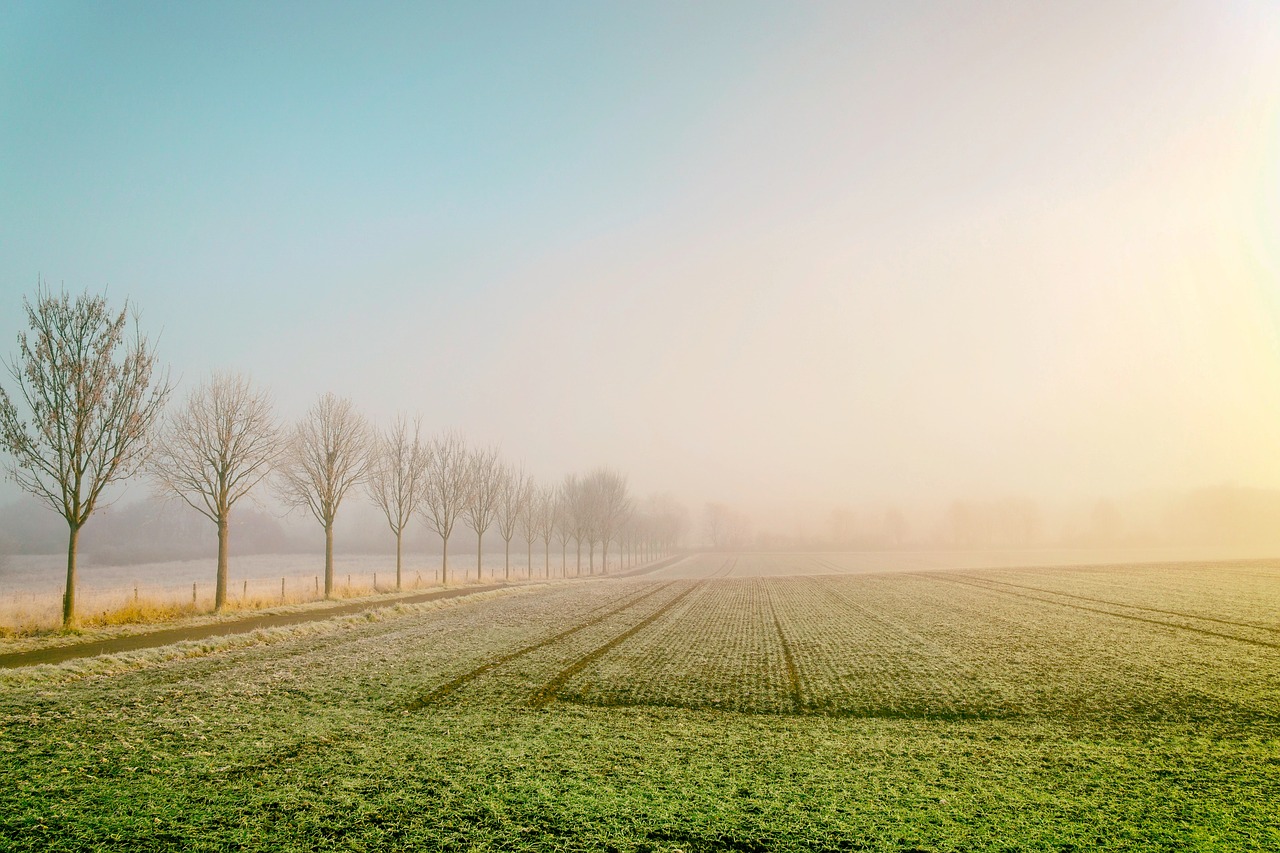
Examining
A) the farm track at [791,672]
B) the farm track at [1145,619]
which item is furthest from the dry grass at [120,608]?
the farm track at [1145,619]

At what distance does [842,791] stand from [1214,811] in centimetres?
381

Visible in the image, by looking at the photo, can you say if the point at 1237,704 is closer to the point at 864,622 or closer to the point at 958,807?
the point at 958,807

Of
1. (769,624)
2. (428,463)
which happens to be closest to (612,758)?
(769,624)

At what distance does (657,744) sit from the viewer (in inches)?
349

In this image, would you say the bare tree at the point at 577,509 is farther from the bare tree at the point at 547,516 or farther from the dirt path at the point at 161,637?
the dirt path at the point at 161,637

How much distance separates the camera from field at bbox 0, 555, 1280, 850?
20.4 ft

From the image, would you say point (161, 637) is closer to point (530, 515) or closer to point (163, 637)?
point (163, 637)

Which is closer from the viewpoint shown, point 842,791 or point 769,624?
point 842,791

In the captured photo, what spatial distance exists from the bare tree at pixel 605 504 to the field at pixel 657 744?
188 ft

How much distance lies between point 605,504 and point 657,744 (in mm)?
69803

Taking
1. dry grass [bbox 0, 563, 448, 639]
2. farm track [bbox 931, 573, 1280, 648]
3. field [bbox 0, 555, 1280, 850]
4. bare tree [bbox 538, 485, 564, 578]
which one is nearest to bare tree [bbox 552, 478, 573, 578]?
bare tree [bbox 538, 485, 564, 578]

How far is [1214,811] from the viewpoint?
260 inches

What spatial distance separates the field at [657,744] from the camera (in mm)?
6207

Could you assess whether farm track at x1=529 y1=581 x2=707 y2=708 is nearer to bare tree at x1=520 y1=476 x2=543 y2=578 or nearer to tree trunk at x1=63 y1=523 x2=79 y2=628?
tree trunk at x1=63 y1=523 x2=79 y2=628
